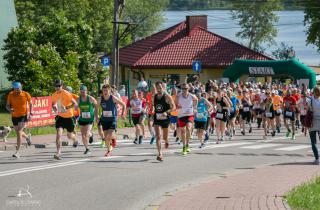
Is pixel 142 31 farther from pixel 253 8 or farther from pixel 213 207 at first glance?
pixel 213 207

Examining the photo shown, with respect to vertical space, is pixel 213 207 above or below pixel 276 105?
below

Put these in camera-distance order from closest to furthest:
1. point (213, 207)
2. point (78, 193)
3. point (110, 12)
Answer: point (213, 207) → point (78, 193) → point (110, 12)

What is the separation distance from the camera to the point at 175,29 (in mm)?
60688

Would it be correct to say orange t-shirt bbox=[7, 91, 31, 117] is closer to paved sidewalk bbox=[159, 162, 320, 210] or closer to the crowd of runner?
the crowd of runner

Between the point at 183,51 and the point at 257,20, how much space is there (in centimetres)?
5043

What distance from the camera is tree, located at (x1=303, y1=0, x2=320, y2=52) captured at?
72250 mm

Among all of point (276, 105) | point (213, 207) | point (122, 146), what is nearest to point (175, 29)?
point (276, 105)

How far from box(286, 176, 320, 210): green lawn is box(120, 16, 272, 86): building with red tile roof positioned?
43.7 m

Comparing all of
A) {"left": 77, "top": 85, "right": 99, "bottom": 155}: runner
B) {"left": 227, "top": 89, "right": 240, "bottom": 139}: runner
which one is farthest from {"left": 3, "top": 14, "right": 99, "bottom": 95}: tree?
{"left": 77, "top": 85, "right": 99, "bottom": 155}: runner

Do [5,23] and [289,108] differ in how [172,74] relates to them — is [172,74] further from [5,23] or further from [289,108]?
[289,108]

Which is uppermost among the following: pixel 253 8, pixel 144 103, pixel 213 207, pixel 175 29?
pixel 253 8

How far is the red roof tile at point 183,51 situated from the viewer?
5678cm

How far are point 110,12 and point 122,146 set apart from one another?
5304 cm

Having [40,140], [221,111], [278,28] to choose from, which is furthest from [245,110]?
[278,28]
